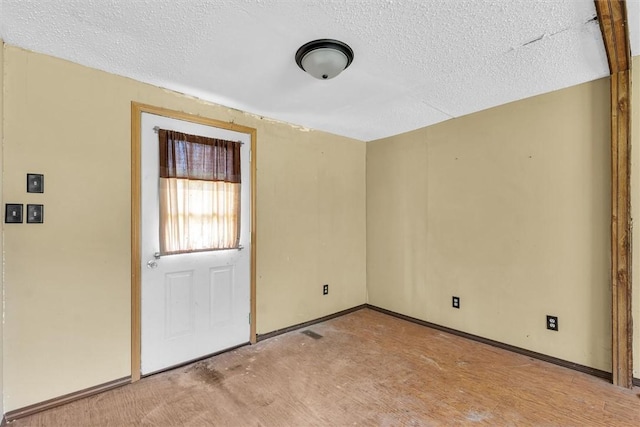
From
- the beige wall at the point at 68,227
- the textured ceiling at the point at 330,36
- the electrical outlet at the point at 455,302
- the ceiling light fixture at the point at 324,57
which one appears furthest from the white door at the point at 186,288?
the electrical outlet at the point at 455,302

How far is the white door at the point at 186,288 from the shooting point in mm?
2330

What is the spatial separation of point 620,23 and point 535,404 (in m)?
2.31

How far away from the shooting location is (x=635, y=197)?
209 centimetres

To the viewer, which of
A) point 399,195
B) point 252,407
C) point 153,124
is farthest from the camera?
point 399,195

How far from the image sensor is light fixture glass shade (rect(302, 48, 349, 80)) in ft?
5.88

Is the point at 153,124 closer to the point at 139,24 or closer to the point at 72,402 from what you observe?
the point at 139,24

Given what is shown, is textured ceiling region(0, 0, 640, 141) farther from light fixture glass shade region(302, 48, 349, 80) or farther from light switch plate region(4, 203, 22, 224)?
light switch plate region(4, 203, 22, 224)

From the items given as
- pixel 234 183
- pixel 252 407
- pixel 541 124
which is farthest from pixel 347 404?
pixel 541 124

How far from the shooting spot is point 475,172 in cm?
300

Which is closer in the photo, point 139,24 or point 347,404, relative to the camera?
point 139,24

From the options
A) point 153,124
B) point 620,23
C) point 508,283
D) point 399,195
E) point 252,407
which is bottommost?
point 252,407

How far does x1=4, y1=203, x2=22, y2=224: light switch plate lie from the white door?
0.67 metres

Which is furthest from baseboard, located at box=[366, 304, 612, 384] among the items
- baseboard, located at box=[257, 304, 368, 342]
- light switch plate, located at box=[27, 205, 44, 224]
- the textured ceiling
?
light switch plate, located at box=[27, 205, 44, 224]

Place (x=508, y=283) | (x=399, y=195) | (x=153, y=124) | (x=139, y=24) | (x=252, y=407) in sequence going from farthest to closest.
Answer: (x=399, y=195) → (x=508, y=283) → (x=153, y=124) → (x=252, y=407) → (x=139, y=24)
